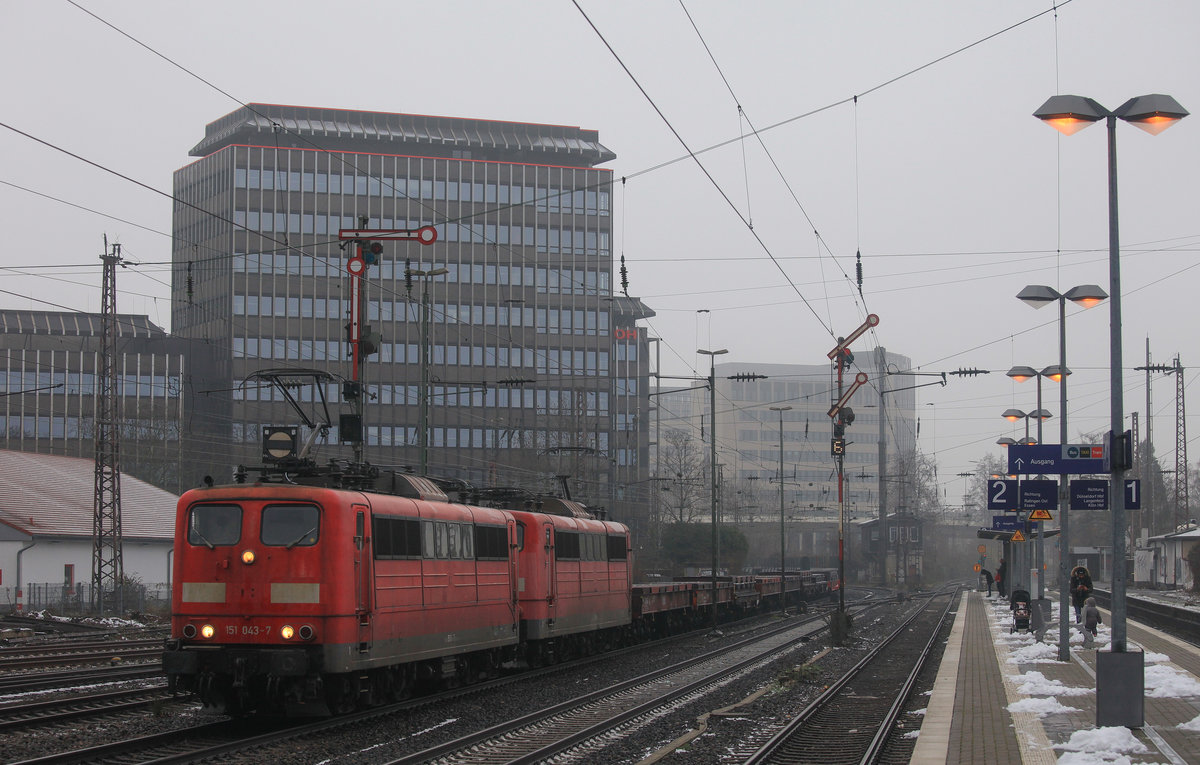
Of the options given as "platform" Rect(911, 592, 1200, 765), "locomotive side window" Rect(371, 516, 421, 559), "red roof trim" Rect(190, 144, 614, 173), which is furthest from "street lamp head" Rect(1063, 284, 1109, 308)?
"red roof trim" Rect(190, 144, 614, 173)

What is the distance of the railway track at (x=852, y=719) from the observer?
14.0 m

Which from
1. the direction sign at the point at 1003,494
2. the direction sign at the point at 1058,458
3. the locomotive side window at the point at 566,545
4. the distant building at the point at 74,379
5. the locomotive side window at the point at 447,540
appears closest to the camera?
the direction sign at the point at 1058,458

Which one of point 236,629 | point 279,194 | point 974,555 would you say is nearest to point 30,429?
point 279,194

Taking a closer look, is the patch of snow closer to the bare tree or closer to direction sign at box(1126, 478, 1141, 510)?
direction sign at box(1126, 478, 1141, 510)

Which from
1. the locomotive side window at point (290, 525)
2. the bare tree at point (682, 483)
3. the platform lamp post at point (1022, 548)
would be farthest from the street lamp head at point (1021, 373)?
the bare tree at point (682, 483)

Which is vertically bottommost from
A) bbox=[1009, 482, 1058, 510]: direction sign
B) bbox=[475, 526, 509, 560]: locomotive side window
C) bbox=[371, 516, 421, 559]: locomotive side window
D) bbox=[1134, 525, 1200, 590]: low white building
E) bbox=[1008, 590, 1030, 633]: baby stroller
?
bbox=[1134, 525, 1200, 590]: low white building

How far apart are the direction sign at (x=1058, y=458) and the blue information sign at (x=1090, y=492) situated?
2.60 metres

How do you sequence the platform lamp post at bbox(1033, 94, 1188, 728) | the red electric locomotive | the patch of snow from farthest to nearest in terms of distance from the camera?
the patch of snow, the red electric locomotive, the platform lamp post at bbox(1033, 94, 1188, 728)

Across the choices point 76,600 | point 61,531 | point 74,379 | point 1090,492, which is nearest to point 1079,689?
point 1090,492

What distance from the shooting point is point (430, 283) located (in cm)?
9000

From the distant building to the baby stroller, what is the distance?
2190 inches

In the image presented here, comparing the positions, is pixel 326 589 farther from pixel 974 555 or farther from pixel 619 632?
pixel 974 555

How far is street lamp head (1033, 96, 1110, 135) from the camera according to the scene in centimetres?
1422

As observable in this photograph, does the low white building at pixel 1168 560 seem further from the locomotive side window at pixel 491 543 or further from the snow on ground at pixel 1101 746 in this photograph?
the snow on ground at pixel 1101 746
